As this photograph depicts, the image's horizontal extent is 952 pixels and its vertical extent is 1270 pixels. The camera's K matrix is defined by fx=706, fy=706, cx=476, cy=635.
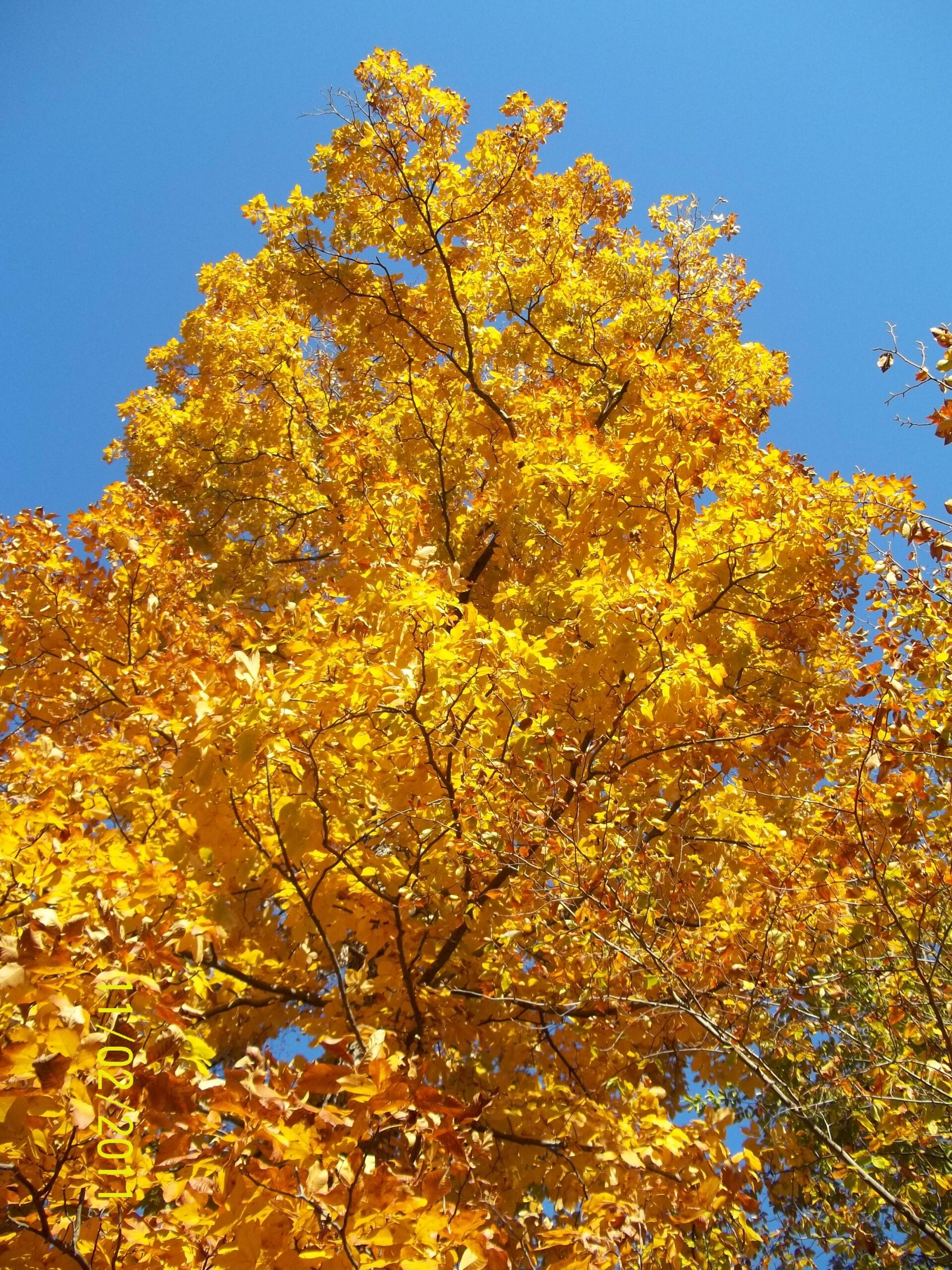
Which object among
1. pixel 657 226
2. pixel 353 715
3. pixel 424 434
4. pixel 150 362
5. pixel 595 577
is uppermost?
pixel 150 362

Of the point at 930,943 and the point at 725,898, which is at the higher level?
the point at 725,898

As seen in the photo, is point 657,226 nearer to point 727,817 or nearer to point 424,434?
point 424,434

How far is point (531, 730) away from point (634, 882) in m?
0.79

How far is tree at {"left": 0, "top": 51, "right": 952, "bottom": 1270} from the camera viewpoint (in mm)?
1687

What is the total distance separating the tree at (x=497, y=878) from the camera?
169 cm

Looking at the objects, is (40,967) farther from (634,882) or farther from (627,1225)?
(634,882)

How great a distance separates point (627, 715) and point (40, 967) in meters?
2.79

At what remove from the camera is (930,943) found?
10.2 feet

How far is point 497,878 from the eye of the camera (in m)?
3.29

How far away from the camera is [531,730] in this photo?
3.13 metres

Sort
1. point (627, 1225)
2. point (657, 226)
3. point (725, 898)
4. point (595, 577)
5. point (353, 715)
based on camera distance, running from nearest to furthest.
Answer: point (627, 1225), point (353, 715), point (595, 577), point (725, 898), point (657, 226)

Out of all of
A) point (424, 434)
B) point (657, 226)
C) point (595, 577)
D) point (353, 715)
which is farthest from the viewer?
point (657, 226)

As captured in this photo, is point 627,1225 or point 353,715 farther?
point 353,715

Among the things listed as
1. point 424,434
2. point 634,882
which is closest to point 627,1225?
point 634,882
